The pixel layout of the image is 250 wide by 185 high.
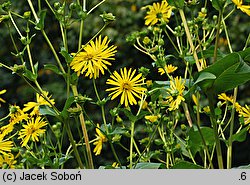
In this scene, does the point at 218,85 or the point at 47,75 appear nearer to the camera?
the point at 218,85

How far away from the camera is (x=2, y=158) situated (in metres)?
1.00

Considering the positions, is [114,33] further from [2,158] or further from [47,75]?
[2,158]

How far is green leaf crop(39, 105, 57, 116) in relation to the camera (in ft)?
2.99

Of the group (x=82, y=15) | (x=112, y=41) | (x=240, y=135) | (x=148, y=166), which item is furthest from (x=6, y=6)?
(x=112, y=41)

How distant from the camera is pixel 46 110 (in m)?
0.93

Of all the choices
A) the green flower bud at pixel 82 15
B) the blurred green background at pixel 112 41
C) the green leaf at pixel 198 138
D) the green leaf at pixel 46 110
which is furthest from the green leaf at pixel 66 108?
the blurred green background at pixel 112 41

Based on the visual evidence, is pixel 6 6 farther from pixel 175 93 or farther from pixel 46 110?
pixel 175 93

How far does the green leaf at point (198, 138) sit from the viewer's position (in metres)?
1.01

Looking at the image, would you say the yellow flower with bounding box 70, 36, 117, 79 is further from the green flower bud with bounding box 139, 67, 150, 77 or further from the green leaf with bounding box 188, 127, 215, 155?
the green leaf with bounding box 188, 127, 215, 155

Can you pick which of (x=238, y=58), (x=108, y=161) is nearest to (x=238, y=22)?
(x=108, y=161)

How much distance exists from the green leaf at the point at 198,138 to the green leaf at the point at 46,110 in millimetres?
240

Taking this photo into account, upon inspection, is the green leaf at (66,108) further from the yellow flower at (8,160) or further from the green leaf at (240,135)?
the green leaf at (240,135)

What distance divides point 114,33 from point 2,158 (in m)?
2.28
